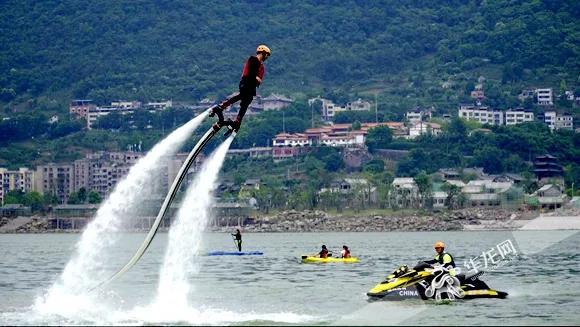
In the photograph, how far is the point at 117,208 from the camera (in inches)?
1603

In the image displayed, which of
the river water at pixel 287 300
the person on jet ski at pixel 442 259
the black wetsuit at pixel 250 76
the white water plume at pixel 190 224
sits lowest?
the river water at pixel 287 300

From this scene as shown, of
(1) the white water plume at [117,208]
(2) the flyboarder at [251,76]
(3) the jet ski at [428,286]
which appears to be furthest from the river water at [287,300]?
(2) the flyboarder at [251,76]

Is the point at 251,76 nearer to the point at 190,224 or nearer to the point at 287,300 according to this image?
the point at 190,224

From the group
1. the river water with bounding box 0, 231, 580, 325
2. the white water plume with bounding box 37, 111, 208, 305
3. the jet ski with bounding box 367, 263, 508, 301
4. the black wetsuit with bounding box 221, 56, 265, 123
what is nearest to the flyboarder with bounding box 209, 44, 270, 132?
the black wetsuit with bounding box 221, 56, 265, 123

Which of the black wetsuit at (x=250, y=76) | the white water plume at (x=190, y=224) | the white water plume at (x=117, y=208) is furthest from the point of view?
the white water plume at (x=190, y=224)

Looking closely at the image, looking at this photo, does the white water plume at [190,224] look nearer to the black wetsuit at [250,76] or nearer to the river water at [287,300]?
the river water at [287,300]

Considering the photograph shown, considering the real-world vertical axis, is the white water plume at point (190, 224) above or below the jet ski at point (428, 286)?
above

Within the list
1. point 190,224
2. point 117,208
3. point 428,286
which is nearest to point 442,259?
point 428,286

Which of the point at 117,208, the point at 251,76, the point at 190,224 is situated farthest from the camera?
the point at 190,224

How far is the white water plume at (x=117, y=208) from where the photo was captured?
1583 inches

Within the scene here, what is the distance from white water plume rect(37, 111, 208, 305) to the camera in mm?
40219

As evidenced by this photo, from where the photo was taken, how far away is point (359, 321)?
4409 centimetres

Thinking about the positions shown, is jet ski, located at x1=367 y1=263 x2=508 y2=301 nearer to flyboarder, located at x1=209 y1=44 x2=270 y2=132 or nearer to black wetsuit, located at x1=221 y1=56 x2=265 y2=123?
flyboarder, located at x1=209 y1=44 x2=270 y2=132

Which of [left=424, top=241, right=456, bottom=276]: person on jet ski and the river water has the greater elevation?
[left=424, top=241, right=456, bottom=276]: person on jet ski
